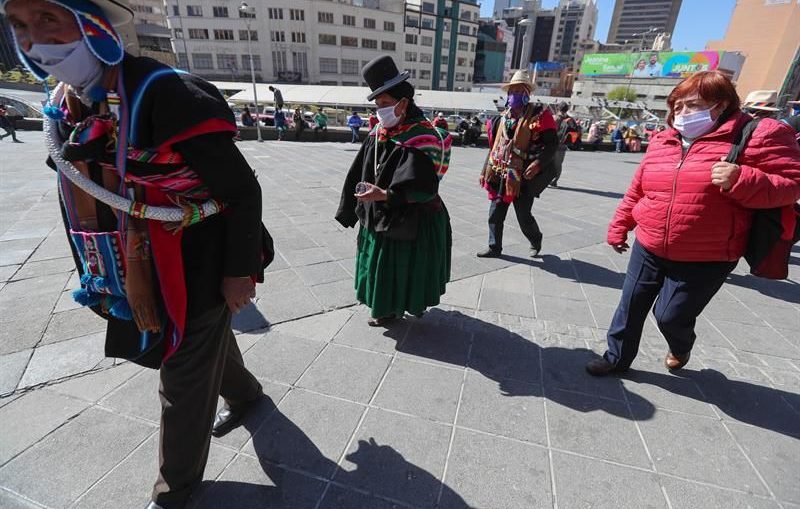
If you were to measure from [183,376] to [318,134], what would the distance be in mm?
17442

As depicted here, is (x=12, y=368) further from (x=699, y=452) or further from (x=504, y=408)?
(x=699, y=452)

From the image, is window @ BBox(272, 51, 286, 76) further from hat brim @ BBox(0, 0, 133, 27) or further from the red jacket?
hat brim @ BBox(0, 0, 133, 27)

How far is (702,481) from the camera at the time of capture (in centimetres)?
185

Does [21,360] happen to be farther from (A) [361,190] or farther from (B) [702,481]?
(B) [702,481]

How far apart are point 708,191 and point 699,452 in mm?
1352

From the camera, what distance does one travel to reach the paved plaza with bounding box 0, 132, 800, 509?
5.85ft

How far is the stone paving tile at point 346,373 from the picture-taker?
236 cm

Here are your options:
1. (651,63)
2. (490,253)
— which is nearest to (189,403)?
(490,253)

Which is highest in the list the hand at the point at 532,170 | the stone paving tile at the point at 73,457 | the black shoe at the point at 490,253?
the hand at the point at 532,170

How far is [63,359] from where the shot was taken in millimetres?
2516

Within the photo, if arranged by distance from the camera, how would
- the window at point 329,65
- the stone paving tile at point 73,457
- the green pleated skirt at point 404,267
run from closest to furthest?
the stone paving tile at point 73,457 → the green pleated skirt at point 404,267 → the window at point 329,65

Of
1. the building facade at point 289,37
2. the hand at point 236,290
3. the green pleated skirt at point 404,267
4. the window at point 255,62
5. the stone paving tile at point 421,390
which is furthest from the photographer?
the window at point 255,62

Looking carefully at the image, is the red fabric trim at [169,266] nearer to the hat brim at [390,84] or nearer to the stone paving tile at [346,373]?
the stone paving tile at [346,373]

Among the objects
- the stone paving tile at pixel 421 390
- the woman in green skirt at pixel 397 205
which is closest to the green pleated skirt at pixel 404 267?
the woman in green skirt at pixel 397 205
